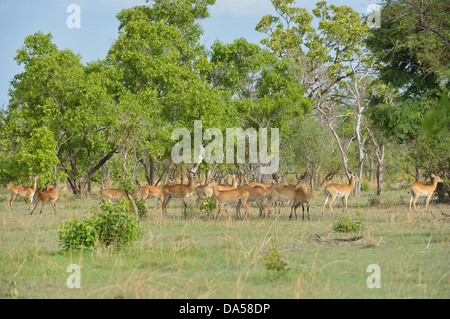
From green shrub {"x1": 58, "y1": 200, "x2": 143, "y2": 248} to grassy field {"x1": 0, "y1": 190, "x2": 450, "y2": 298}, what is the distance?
215 mm

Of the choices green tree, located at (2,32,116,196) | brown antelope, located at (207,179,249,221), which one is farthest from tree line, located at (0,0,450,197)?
brown antelope, located at (207,179,249,221)

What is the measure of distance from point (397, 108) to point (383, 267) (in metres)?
14.2

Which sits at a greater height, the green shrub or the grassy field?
the green shrub

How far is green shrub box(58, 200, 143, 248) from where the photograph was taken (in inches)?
387

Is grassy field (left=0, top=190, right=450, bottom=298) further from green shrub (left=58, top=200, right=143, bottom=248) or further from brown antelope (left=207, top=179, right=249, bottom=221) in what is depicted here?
brown antelope (left=207, top=179, right=249, bottom=221)

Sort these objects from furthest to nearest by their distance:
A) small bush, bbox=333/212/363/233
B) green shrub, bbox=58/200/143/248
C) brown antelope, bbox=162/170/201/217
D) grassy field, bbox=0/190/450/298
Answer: brown antelope, bbox=162/170/201/217
small bush, bbox=333/212/363/233
green shrub, bbox=58/200/143/248
grassy field, bbox=0/190/450/298

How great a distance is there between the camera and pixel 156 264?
28.1 feet

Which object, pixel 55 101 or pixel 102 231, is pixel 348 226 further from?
pixel 55 101

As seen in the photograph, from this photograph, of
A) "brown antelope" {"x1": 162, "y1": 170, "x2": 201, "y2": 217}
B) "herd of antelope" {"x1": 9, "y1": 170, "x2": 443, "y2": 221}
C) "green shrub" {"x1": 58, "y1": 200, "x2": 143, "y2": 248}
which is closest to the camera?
"green shrub" {"x1": 58, "y1": 200, "x2": 143, "y2": 248}

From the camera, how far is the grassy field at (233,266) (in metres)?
6.77

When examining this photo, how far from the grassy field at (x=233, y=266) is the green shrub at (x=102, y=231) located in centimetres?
22

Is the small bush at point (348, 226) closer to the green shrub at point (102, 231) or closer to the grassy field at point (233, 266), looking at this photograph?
the grassy field at point (233, 266)

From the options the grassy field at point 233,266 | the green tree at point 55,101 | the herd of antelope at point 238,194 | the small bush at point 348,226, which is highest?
the green tree at point 55,101

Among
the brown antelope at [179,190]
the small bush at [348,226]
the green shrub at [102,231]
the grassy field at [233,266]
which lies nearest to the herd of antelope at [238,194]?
the brown antelope at [179,190]
